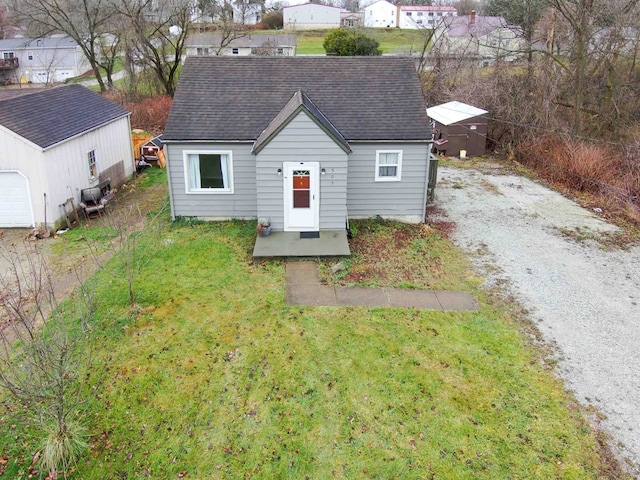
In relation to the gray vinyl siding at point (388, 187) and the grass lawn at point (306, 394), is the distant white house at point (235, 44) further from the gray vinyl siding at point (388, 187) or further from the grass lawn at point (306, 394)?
the grass lawn at point (306, 394)

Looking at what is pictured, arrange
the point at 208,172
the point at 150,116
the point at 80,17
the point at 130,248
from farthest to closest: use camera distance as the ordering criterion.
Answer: the point at 80,17
the point at 150,116
the point at 208,172
the point at 130,248

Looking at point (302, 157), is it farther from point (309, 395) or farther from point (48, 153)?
point (48, 153)

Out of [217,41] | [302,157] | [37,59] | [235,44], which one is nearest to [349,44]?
[235,44]

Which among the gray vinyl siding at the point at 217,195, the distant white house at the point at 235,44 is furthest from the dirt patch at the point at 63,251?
the distant white house at the point at 235,44

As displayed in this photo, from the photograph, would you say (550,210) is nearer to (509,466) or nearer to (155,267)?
(509,466)

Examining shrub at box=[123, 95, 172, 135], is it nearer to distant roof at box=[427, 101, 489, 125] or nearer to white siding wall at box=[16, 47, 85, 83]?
distant roof at box=[427, 101, 489, 125]

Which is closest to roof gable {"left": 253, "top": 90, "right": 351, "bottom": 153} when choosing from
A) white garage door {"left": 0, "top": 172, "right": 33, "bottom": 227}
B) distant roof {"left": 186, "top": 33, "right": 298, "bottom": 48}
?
white garage door {"left": 0, "top": 172, "right": 33, "bottom": 227}
